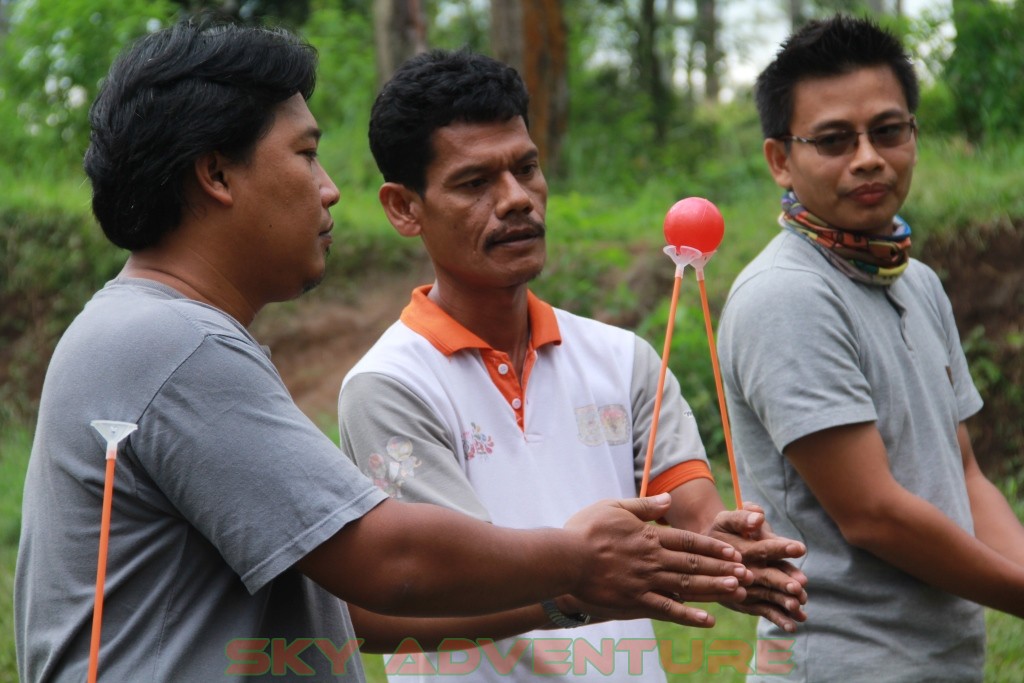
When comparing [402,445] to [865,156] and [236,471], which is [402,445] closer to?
[236,471]

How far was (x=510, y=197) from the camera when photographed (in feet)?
8.54

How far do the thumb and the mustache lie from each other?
26.9 inches

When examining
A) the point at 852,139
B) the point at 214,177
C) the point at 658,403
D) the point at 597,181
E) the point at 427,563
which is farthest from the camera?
the point at 597,181

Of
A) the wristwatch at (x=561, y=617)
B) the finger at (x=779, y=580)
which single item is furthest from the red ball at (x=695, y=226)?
the wristwatch at (x=561, y=617)

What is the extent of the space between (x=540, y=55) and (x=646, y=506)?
798 centimetres

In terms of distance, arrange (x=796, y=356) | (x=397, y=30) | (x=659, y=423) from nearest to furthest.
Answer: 1. (x=659, y=423)
2. (x=796, y=356)
3. (x=397, y=30)

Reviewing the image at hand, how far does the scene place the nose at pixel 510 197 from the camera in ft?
8.54

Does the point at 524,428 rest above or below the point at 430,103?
below

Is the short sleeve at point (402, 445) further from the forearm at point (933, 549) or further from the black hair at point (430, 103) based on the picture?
the forearm at point (933, 549)

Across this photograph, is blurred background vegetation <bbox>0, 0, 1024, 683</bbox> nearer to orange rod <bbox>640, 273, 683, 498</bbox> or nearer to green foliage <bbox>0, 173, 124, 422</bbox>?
green foliage <bbox>0, 173, 124, 422</bbox>

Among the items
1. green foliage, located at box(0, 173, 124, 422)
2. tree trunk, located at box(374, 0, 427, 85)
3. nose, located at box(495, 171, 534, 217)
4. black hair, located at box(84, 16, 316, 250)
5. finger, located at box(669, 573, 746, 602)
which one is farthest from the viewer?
tree trunk, located at box(374, 0, 427, 85)

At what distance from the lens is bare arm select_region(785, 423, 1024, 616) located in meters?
2.62

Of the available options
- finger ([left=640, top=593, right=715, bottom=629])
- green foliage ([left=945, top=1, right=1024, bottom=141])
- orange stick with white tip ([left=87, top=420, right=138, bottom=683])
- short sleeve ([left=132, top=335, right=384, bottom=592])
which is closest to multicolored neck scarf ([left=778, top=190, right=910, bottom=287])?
finger ([left=640, top=593, right=715, bottom=629])

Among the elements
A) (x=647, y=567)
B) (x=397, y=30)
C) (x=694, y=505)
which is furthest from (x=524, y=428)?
(x=397, y=30)
